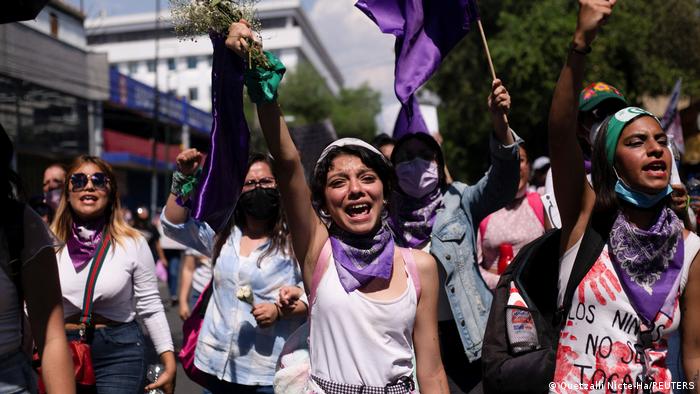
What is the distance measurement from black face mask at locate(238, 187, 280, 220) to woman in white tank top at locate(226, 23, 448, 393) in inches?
53.3

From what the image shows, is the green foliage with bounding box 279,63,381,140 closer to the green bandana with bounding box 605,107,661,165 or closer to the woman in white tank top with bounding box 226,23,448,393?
the woman in white tank top with bounding box 226,23,448,393

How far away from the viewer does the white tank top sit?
2.84m

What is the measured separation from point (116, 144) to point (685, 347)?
39548 mm

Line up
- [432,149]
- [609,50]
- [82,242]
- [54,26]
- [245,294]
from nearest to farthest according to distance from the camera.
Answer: [245,294], [82,242], [432,149], [609,50], [54,26]

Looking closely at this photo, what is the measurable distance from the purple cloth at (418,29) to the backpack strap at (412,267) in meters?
1.19

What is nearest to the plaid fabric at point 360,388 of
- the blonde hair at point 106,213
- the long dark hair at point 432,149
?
the long dark hair at point 432,149

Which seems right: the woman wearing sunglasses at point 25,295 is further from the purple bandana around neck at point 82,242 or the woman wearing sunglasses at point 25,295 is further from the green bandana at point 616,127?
the green bandana at point 616,127

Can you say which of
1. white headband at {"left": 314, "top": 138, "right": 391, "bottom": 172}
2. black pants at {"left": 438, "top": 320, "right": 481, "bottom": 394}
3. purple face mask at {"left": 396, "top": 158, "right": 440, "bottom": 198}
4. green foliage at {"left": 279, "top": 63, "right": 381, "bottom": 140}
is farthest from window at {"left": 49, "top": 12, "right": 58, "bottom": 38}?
green foliage at {"left": 279, "top": 63, "right": 381, "bottom": 140}

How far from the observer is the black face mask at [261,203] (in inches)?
176

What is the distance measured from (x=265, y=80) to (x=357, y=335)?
980mm

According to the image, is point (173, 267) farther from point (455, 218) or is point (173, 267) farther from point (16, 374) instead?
point (16, 374)

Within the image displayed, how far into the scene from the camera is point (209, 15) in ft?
9.32

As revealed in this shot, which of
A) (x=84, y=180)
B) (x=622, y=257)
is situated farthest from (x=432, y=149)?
(x=84, y=180)

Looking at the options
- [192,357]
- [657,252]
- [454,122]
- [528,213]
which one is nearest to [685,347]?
[657,252]
